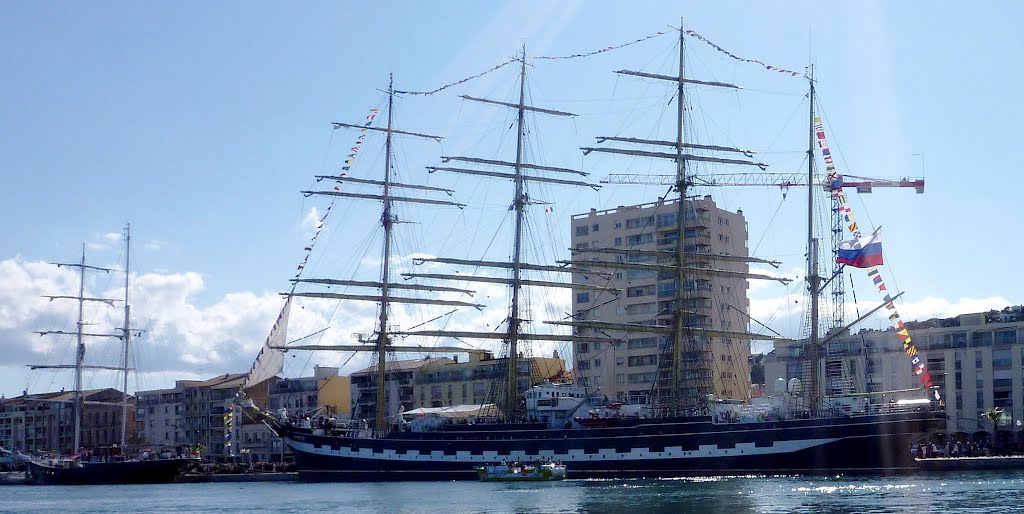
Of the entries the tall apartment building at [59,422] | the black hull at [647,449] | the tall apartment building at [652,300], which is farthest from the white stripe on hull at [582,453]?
the tall apartment building at [59,422]

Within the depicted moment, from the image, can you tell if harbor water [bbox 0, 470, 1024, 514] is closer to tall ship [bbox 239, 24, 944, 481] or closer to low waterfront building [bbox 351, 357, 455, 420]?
tall ship [bbox 239, 24, 944, 481]

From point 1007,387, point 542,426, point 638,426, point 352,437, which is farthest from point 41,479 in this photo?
point 1007,387

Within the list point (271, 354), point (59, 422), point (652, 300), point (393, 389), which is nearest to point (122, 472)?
point (271, 354)

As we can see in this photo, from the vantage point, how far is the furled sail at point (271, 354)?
85188 mm

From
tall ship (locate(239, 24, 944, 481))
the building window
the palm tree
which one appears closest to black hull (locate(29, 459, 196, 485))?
tall ship (locate(239, 24, 944, 481))

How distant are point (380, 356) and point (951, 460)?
1495 inches

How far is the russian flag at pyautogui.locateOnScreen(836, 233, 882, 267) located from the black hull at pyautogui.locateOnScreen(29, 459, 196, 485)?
179 ft

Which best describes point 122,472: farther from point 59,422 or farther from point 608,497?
point 59,422

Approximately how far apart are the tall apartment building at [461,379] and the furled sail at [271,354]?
27359 millimetres

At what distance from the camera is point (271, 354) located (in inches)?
3381

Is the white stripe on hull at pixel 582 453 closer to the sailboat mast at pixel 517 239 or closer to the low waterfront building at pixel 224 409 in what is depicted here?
the sailboat mast at pixel 517 239

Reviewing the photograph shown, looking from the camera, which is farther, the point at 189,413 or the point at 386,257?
the point at 189,413

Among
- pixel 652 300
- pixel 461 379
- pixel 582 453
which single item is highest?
pixel 652 300

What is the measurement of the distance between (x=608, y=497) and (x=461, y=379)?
60.4 m
